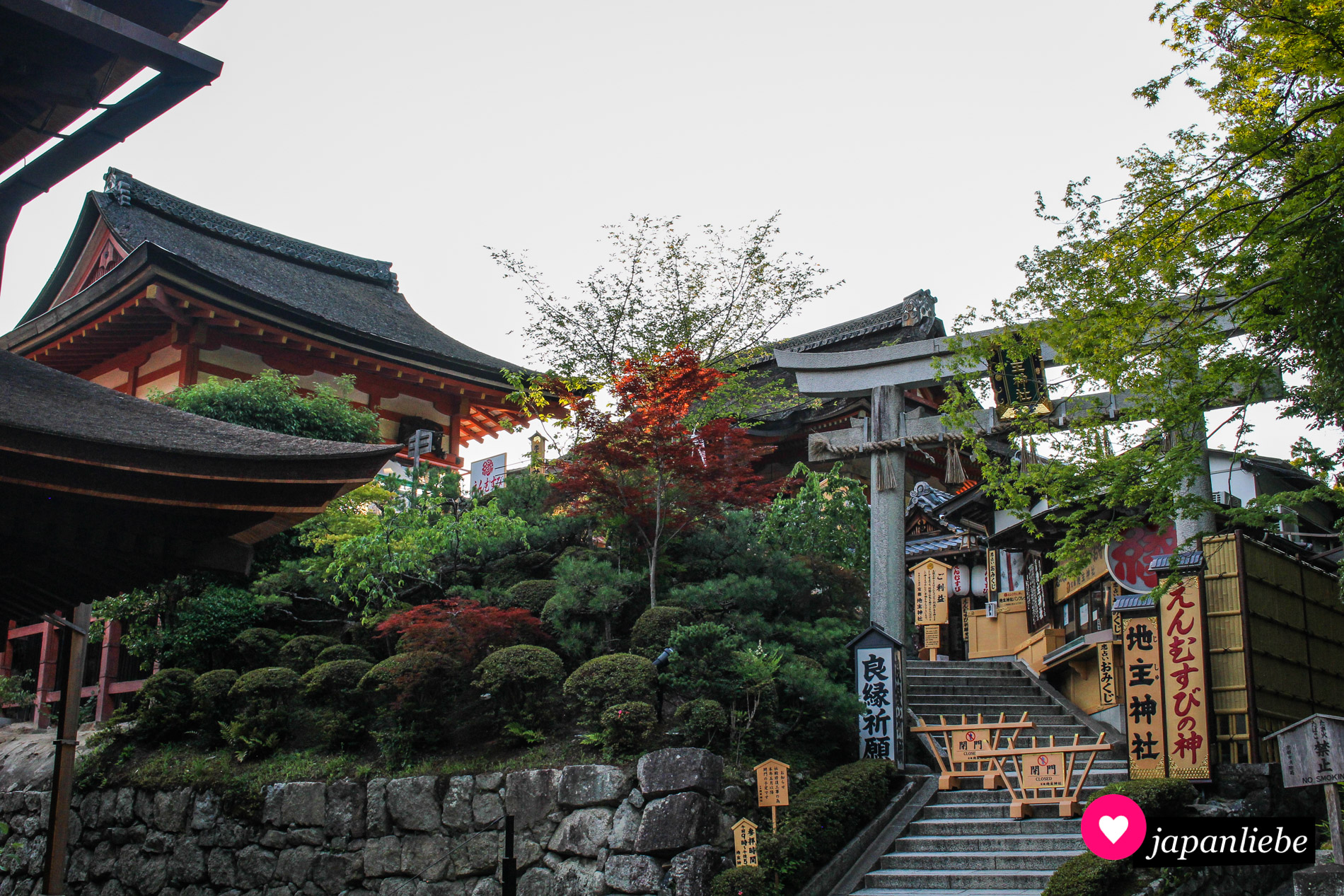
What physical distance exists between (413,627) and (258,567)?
17.5 ft

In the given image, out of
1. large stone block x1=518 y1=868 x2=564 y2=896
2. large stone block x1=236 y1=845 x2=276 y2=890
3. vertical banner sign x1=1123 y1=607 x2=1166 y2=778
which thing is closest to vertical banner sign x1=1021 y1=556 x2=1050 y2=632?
vertical banner sign x1=1123 y1=607 x2=1166 y2=778

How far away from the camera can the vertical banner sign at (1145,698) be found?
10.7m

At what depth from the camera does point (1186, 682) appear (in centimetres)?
1065

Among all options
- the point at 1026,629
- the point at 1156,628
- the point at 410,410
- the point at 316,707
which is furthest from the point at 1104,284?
the point at 410,410

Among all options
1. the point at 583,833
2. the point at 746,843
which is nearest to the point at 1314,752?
the point at 746,843

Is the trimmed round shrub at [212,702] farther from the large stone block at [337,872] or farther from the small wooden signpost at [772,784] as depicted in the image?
the small wooden signpost at [772,784]

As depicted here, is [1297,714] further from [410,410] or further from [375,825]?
[410,410]

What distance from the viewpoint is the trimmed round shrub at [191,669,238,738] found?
1313 centimetres

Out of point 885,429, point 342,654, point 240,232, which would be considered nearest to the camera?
point 342,654

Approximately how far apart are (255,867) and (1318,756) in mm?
10237

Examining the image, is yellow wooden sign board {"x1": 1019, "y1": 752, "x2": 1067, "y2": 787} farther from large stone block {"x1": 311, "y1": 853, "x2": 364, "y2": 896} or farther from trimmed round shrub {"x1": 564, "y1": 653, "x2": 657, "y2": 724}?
large stone block {"x1": 311, "y1": 853, "x2": 364, "y2": 896}

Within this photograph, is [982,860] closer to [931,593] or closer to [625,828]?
[625,828]

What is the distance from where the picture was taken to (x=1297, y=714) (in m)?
11.4

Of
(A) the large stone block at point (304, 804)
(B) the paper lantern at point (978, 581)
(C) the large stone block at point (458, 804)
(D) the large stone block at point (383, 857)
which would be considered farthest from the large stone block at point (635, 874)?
(B) the paper lantern at point (978, 581)
